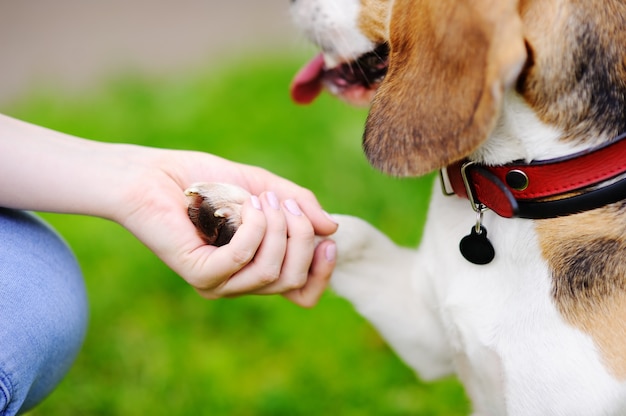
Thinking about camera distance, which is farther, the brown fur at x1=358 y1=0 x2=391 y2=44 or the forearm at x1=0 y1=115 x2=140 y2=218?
the brown fur at x1=358 y1=0 x2=391 y2=44

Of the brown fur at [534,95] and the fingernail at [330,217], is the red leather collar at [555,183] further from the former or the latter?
the fingernail at [330,217]

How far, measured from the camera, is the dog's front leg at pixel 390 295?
2066mm

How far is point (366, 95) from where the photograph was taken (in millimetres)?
2174

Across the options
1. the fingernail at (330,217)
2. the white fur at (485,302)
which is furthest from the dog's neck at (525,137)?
the fingernail at (330,217)

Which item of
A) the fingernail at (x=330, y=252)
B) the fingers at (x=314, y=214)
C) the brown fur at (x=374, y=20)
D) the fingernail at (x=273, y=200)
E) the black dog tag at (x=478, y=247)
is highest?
the brown fur at (x=374, y=20)

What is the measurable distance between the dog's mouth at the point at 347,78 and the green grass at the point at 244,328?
98cm

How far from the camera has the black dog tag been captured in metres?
1.76

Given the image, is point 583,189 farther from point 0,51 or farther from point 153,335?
point 0,51

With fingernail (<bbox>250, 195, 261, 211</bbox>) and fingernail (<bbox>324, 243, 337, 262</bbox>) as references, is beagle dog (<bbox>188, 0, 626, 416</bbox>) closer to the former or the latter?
fingernail (<bbox>250, 195, 261, 211</bbox>)

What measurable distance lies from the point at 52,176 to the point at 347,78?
0.84 m

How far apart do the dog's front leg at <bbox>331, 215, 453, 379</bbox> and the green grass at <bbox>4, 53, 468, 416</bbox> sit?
23.7 inches

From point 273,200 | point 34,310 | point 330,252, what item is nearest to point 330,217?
point 330,252

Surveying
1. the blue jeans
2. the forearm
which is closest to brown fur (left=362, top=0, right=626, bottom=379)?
the forearm

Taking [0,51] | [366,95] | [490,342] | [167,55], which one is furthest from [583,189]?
[0,51]
